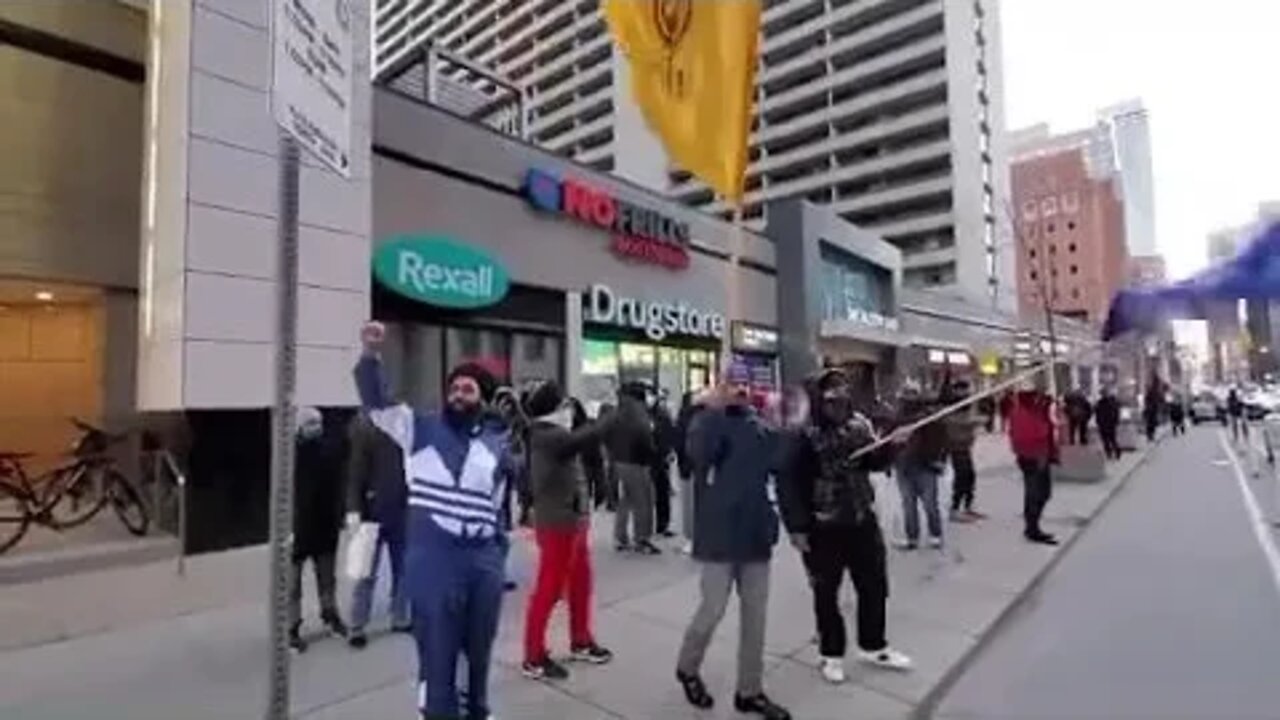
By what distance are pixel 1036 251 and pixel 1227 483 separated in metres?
12.4

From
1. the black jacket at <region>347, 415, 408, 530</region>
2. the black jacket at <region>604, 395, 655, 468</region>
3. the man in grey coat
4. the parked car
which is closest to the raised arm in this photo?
the black jacket at <region>347, 415, 408, 530</region>

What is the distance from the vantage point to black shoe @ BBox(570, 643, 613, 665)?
665cm

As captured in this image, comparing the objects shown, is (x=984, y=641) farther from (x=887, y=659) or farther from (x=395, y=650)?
(x=395, y=650)

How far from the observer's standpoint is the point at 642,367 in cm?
2492

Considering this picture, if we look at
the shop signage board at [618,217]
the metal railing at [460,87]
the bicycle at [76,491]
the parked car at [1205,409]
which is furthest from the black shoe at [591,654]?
the parked car at [1205,409]

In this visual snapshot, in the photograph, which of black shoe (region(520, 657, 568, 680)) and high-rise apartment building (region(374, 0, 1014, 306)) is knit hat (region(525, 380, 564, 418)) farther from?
high-rise apartment building (region(374, 0, 1014, 306))

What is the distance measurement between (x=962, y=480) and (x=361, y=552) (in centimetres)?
1008

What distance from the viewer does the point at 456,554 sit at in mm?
4398

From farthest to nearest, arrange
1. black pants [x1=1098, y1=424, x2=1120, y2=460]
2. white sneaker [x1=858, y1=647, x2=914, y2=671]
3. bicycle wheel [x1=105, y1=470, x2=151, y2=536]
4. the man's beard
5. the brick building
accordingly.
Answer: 1. the brick building
2. black pants [x1=1098, y1=424, x2=1120, y2=460]
3. bicycle wheel [x1=105, y1=470, x2=151, y2=536]
4. white sneaker [x1=858, y1=647, x2=914, y2=671]
5. the man's beard

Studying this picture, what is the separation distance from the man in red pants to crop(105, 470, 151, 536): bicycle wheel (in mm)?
7068

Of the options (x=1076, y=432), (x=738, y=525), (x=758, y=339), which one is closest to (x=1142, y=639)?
(x=738, y=525)

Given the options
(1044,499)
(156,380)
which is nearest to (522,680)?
(156,380)

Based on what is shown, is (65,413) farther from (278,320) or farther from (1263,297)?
(1263,297)

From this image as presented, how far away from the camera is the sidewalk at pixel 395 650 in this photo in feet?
19.1
